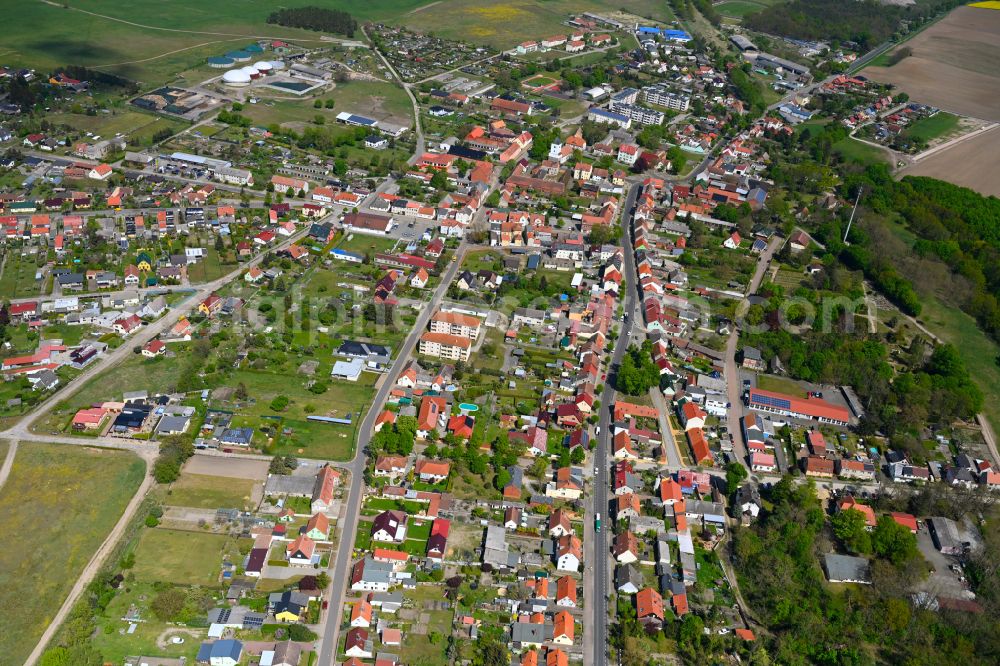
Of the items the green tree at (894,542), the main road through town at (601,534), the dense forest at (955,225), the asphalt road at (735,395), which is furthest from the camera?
the dense forest at (955,225)

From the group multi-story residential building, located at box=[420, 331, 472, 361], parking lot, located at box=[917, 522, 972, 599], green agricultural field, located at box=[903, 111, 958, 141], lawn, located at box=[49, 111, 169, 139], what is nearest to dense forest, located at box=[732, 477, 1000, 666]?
parking lot, located at box=[917, 522, 972, 599]

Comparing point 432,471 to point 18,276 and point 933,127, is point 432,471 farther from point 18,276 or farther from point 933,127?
point 933,127

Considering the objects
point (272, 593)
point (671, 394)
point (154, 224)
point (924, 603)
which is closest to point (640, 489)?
point (671, 394)

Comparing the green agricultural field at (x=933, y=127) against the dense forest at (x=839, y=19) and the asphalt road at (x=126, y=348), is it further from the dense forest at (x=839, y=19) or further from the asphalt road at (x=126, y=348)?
the asphalt road at (x=126, y=348)

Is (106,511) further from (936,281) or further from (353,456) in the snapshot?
(936,281)

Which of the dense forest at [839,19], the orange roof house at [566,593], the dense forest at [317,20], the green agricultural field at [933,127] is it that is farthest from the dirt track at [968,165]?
the dense forest at [317,20]

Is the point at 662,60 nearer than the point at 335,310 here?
No
